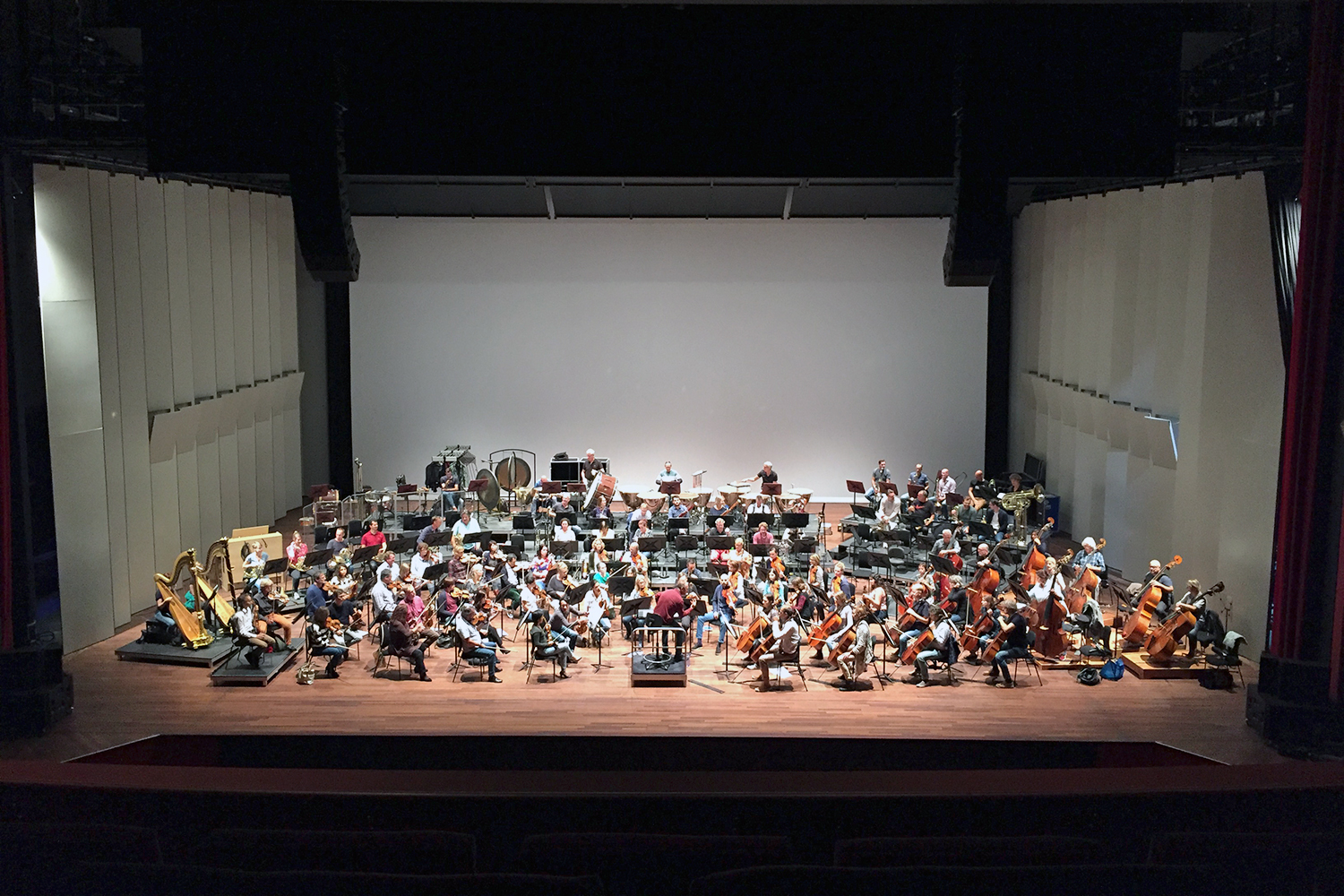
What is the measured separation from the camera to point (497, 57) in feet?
27.0

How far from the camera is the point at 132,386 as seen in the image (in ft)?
44.7

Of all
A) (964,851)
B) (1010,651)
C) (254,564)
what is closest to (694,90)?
(1010,651)

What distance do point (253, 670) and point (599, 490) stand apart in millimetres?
6404

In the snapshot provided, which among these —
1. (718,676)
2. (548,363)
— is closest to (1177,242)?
(718,676)

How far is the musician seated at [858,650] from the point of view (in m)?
→ 11.5

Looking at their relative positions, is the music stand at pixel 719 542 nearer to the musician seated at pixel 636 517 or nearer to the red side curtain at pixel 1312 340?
the musician seated at pixel 636 517

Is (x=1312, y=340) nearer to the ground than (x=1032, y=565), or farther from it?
farther from it

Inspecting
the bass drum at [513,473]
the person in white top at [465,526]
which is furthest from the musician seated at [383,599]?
the bass drum at [513,473]

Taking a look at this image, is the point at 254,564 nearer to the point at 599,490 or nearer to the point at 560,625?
the point at 560,625

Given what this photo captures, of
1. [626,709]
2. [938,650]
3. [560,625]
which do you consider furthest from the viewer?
[560,625]

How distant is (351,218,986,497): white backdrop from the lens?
67.2 ft

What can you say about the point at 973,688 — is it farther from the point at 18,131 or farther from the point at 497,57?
the point at 18,131

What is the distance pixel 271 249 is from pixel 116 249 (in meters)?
4.87

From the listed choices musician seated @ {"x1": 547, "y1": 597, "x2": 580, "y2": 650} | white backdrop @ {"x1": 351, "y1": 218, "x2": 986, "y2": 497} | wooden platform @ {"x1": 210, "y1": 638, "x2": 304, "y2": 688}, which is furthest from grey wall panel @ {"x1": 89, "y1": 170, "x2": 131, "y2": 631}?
white backdrop @ {"x1": 351, "y1": 218, "x2": 986, "y2": 497}
